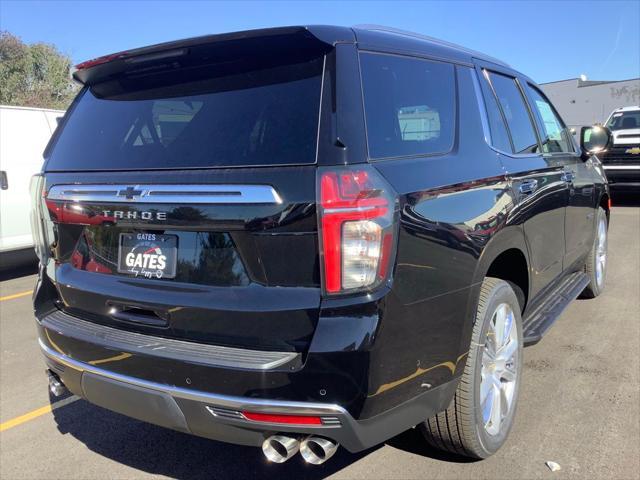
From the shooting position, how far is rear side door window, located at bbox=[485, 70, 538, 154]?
11.1 feet

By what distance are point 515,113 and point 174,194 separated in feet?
7.91

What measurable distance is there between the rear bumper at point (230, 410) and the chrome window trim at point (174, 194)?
723mm

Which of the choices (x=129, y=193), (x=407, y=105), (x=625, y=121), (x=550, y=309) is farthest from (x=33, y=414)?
(x=625, y=121)

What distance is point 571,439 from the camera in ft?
9.95

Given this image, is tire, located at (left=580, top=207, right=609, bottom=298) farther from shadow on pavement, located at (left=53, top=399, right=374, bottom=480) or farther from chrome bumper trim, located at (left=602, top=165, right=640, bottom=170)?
chrome bumper trim, located at (left=602, top=165, right=640, bottom=170)

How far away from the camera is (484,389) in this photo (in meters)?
2.78

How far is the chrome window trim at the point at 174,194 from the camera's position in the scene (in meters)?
2.06

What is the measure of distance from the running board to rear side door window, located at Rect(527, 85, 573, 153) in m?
1.05

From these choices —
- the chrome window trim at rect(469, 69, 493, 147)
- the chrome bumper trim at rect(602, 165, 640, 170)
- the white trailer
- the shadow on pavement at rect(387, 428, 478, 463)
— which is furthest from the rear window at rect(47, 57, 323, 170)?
the chrome bumper trim at rect(602, 165, 640, 170)

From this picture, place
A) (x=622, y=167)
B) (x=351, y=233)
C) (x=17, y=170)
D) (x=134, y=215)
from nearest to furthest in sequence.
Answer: (x=351, y=233) < (x=134, y=215) < (x=17, y=170) < (x=622, y=167)

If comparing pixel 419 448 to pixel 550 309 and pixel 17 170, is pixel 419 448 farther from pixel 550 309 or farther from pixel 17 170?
pixel 17 170

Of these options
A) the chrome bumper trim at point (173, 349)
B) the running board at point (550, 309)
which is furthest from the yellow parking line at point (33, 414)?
the running board at point (550, 309)

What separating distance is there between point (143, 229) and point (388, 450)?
1740mm

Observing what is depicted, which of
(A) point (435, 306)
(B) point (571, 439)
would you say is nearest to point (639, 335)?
(B) point (571, 439)
